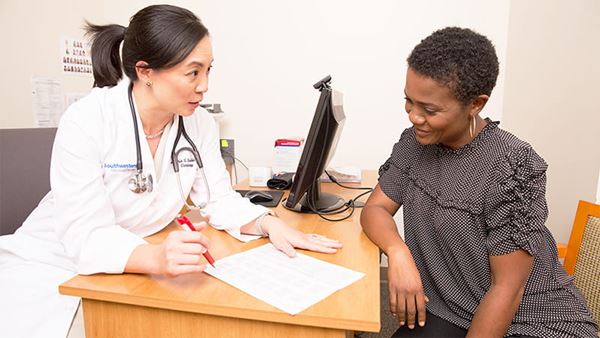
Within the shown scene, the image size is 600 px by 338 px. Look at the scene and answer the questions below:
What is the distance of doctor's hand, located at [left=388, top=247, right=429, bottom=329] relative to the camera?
3.02 ft

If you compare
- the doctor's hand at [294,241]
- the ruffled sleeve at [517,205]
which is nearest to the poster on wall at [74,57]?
the doctor's hand at [294,241]

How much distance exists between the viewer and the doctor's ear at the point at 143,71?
1.01 meters

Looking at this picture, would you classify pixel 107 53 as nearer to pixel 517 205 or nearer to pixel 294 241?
pixel 294 241

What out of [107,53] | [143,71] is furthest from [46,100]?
[143,71]

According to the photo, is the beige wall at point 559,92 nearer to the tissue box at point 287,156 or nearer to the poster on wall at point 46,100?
the tissue box at point 287,156

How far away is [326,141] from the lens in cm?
117

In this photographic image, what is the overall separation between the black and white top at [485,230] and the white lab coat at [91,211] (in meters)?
0.48

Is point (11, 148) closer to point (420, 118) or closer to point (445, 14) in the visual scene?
point (420, 118)

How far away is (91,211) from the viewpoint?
900 millimetres

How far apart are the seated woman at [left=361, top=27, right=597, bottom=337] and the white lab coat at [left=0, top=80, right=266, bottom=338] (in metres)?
0.47

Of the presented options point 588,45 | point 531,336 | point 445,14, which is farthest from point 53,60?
point 588,45

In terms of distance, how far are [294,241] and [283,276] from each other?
0.54 ft

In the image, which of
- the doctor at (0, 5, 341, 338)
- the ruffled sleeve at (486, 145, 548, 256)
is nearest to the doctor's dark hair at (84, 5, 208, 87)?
the doctor at (0, 5, 341, 338)

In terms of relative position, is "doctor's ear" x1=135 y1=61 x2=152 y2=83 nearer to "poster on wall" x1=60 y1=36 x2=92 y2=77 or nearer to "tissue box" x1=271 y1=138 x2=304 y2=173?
"tissue box" x1=271 y1=138 x2=304 y2=173
